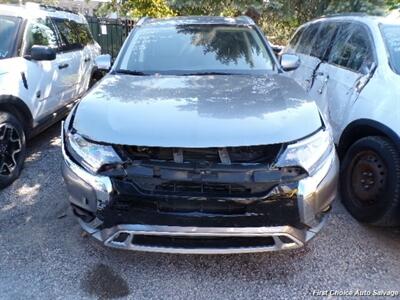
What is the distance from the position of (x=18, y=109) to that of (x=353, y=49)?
3742mm

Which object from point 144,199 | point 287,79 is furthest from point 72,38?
point 144,199

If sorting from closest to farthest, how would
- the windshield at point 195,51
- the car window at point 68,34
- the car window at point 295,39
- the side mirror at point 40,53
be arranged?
the windshield at point 195,51, the side mirror at point 40,53, the car window at point 68,34, the car window at point 295,39

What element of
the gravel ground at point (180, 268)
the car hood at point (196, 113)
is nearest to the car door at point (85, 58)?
the car hood at point (196, 113)

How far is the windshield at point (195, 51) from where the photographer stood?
145 inches

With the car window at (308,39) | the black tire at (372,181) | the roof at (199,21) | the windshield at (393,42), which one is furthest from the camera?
the car window at (308,39)

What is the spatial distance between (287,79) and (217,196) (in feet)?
5.25

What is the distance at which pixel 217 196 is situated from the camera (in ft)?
7.78

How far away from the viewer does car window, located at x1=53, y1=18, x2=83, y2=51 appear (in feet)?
18.2

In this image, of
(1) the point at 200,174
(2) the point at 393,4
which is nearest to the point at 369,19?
(1) the point at 200,174

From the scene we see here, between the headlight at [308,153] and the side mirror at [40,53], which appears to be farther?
the side mirror at [40,53]

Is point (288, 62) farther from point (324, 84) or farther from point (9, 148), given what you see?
point (9, 148)

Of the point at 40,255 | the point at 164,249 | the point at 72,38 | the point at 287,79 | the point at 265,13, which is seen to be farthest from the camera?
the point at 265,13

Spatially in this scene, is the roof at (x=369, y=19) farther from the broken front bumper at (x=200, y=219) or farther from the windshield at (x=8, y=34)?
the windshield at (x=8, y=34)

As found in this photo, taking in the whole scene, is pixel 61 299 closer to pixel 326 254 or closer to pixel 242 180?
pixel 242 180
